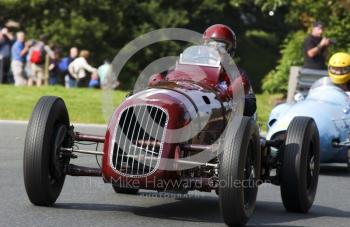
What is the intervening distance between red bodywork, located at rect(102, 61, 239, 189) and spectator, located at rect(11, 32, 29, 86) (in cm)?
1657

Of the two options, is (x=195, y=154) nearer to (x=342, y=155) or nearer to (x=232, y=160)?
(x=232, y=160)

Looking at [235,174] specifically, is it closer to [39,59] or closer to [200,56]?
[200,56]

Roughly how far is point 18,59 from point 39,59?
55 centimetres

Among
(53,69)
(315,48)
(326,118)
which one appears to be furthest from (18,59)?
(326,118)

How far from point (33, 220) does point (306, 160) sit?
273cm

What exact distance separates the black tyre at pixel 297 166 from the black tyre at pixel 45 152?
6.56 ft

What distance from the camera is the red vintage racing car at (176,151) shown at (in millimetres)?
8484

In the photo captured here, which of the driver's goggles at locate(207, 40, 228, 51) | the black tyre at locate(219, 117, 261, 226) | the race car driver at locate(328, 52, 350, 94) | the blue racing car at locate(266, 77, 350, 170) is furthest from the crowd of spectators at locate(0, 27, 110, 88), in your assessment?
the black tyre at locate(219, 117, 261, 226)

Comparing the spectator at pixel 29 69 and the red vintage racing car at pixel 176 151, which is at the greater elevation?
the spectator at pixel 29 69

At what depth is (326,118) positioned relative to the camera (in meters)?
13.7

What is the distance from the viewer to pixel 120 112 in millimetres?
8781

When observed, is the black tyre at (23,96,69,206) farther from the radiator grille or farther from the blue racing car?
the blue racing car

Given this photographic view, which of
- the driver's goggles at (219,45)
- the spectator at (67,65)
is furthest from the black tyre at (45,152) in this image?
the spectator at (67,65)

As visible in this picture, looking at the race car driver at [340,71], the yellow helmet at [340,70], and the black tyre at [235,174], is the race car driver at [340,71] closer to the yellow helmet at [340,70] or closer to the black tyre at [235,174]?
the yellow helmet at [340,70]
